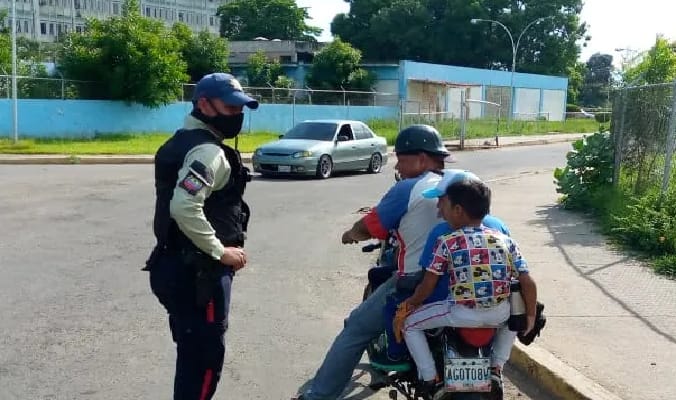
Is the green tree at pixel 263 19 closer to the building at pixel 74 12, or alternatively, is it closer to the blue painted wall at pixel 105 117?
the building at pixel 74 12

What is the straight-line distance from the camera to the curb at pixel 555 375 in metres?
4.65

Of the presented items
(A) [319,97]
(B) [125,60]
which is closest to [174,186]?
(B) [125,60]

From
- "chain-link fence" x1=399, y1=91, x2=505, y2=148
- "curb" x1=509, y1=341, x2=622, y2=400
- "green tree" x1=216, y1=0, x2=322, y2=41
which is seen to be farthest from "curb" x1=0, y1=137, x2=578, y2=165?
"green tree" x1=216, y1=0, x2=322, y2=41

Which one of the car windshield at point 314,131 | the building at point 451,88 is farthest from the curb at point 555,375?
the building at point 451,88

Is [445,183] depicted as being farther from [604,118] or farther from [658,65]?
[604,118]

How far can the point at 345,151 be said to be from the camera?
19.3 m

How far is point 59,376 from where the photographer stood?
4.94 metres

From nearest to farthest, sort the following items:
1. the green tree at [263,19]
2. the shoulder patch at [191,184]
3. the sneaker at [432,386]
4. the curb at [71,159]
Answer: the shoulder patch at [191,184] < the sneaker at [432,386] < the curb at [71,159] < the green tree at [263,19]

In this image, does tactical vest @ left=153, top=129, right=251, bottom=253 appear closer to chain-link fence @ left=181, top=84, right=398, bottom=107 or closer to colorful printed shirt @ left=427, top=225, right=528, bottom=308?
colorful printed shirt @ left=427, top=225, right=528, bottom=308

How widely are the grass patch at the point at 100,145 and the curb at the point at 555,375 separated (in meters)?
15.2

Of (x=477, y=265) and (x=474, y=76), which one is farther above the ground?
(x=474, y=76)

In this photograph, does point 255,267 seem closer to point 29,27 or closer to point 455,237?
point 455,237

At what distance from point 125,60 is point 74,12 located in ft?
226

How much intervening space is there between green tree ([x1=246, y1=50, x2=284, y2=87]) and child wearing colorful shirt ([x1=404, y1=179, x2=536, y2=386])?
146 ft
